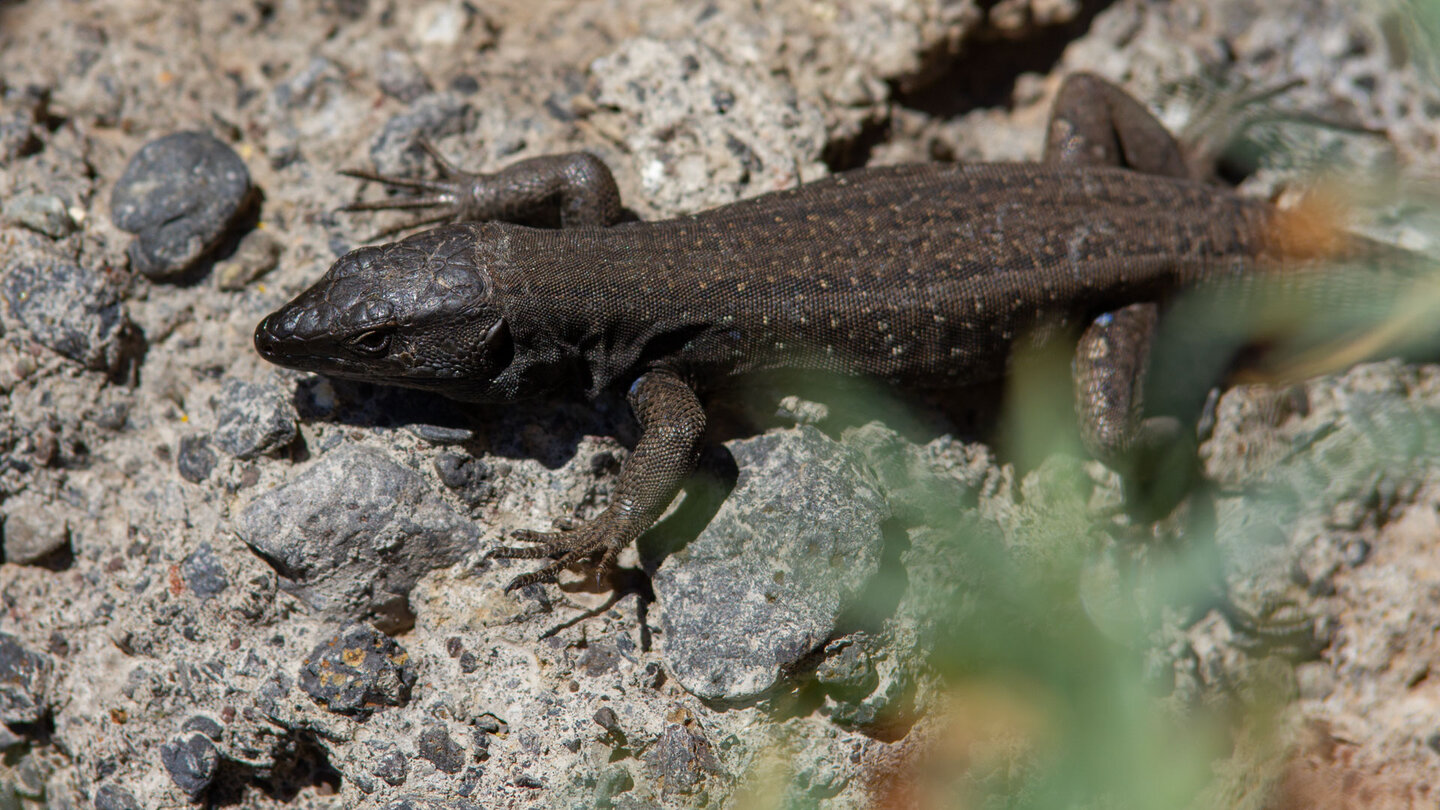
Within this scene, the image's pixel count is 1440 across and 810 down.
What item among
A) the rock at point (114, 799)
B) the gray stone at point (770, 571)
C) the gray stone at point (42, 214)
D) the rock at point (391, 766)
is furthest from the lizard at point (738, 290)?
the rock at point (114, 799)

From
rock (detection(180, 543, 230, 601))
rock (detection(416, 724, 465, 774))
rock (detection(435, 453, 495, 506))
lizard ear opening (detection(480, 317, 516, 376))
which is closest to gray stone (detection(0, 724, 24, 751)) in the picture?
rock (detection(180, 543, 230, 601))

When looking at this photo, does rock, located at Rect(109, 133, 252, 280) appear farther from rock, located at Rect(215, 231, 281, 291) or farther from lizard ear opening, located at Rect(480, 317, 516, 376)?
lizard ear opening, located at Rect(480, 317, 516, 376)

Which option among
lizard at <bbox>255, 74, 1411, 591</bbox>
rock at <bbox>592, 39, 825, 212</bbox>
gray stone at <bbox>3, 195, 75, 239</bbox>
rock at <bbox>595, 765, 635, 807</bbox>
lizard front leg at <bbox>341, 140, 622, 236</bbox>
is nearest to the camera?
rock at <bbox>595, 765, 635, 807</bbox>

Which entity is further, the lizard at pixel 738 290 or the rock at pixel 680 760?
the lizard at pixel 738 290

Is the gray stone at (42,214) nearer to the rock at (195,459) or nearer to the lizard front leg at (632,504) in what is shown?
the rock at (195,459)

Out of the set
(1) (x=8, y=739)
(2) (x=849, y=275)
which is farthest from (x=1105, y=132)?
(1) (x=8, y=739)

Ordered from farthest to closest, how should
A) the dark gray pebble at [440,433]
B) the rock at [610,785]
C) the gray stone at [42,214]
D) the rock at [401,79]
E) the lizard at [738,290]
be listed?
the rock at [401,79]
the gray stone at [42,214]
the dark gray pebble at [440,433]
the lizard at [738,290]
the rock at [610,785]
